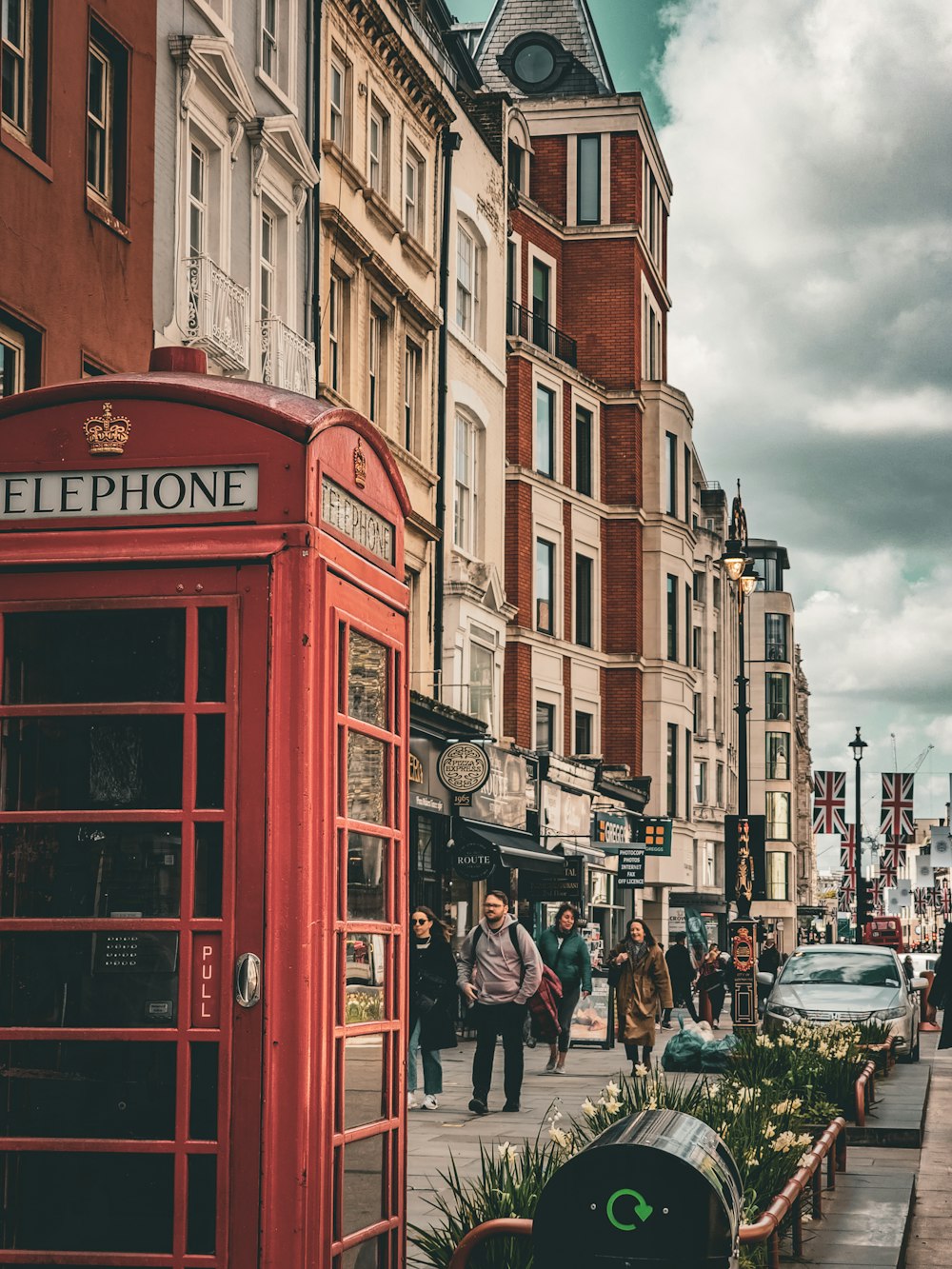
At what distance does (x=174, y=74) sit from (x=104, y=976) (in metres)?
15.6

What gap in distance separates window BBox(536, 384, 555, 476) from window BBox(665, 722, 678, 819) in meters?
8.58

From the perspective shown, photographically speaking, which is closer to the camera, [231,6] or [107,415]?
[107,415]

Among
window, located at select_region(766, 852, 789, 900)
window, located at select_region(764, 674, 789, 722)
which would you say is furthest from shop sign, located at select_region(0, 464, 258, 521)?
window, located at select_region(764, 674, 789, 722)

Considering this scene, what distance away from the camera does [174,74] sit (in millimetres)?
19719

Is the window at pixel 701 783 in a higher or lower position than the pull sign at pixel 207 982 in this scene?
higher

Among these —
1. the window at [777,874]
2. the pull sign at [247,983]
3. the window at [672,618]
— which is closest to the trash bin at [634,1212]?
the pull sign at [247,983]

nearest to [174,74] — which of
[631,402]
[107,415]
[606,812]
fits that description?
[107,415]

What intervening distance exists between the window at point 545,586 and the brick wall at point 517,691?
1194mm

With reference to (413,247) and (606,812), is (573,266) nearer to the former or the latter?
(606,812)

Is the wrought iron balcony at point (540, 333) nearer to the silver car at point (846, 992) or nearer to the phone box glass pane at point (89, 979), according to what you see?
the silver car at point (846, 992)

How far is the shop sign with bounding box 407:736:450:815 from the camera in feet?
88.6

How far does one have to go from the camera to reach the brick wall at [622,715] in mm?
47375

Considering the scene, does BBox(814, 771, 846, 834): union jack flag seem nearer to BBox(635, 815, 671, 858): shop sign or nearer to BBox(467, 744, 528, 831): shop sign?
BBox(635, 815, 671, 858): shop sign

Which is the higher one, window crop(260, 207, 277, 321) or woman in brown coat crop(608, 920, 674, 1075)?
window crop(260, 207, 277, 321)
